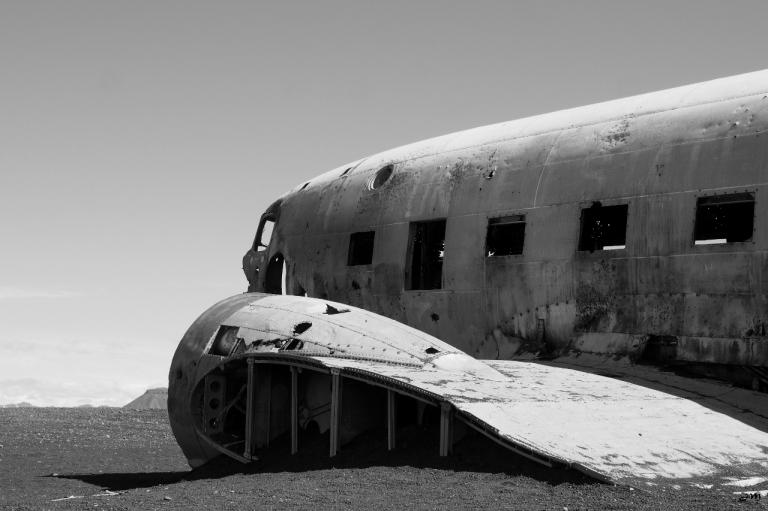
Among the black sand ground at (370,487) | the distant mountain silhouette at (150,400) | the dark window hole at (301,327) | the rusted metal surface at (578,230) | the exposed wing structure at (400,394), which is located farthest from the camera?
the distant mountain silhouette at (150,400)

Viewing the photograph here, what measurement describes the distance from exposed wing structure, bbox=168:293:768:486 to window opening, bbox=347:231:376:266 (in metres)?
3.97

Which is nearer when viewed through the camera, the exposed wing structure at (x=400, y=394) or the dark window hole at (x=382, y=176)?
the exposed wing structure at (x=400, y=394)

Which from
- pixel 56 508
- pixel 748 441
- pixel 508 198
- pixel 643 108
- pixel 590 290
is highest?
pixel 643 108

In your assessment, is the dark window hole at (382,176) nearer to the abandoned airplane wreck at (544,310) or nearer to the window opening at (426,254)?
the abandoned airplane wreck at (544,310)

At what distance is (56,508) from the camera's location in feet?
42.5

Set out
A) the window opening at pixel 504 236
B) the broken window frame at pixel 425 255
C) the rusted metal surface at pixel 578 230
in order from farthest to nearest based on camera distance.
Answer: the broken window frame at pixel 425 255, the window opening at pixel 504 236, the rusted metal surface at pixel 578 230

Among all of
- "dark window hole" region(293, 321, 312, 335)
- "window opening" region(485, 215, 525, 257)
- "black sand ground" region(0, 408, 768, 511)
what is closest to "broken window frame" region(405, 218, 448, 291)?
"window opening" region(485, 215, 525, 257)

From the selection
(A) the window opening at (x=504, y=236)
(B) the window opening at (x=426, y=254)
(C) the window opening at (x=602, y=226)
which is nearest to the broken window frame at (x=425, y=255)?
(B) the window opening at (x=426, y=254)

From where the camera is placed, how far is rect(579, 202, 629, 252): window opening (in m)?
17.6

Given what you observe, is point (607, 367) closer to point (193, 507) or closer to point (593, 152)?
point (593, 152)

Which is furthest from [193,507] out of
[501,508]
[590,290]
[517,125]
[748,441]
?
[517,125]

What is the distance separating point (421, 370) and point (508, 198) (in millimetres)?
5190

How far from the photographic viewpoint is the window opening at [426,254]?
822 inches

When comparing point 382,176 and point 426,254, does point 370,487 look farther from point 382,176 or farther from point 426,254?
point 382,176
